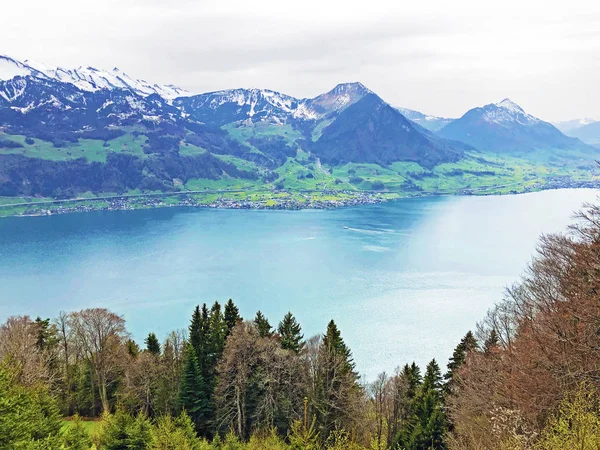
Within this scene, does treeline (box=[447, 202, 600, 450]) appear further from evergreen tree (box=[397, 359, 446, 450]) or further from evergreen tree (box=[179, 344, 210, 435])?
evergreen tree (box=[179, 344, 210, 435])

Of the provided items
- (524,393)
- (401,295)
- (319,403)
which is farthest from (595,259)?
(401,295)

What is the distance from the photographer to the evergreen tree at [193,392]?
30.9 m

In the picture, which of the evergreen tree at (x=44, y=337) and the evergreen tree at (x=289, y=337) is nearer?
the evergreen tree at (x=289, y=337)

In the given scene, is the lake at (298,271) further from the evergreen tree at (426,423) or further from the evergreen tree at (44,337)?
the evergreen tree at (44,337)

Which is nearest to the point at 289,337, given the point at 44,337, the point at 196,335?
the point at 196,335

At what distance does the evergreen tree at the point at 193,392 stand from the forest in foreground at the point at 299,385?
0.08 meters

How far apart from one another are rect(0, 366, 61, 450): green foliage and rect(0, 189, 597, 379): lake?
38036mm

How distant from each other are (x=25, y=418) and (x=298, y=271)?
8085 cm

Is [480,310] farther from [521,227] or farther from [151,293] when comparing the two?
[521,227]

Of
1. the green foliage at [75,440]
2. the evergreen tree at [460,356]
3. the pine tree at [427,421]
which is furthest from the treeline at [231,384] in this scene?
the green foliage at [75,440]

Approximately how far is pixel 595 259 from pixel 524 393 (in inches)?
227

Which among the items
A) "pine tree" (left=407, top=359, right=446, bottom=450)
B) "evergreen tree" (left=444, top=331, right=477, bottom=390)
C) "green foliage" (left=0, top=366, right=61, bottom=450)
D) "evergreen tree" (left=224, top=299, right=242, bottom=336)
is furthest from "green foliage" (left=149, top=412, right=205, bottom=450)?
"evergreen tree" (left=444, top=331, right=477, bottom=390)

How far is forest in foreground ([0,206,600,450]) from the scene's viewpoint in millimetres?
16406

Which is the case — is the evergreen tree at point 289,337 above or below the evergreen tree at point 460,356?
above
